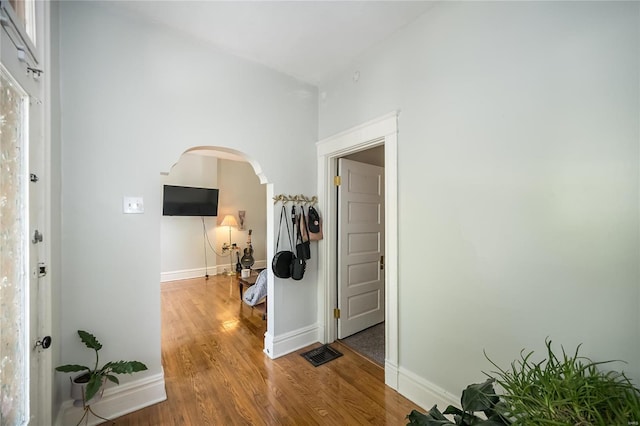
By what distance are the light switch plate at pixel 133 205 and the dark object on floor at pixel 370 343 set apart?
2.35 metres

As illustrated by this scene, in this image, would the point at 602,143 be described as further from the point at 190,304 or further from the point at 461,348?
the point at 190,304

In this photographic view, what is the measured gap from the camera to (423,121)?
1.89 m

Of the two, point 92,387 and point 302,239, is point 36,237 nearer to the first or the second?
point 92,387

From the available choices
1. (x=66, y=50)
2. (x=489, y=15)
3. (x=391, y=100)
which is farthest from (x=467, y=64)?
(x=66, y=50)

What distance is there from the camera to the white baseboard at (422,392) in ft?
5.69

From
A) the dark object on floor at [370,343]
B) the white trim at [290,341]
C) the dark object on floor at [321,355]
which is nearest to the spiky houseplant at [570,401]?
the dark object on floor at [370,343]

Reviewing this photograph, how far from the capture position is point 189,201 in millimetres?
5363

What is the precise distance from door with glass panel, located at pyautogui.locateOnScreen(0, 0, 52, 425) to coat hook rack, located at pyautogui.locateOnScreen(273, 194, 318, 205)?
63.0 inches

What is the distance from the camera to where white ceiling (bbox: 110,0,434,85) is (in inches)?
71.0

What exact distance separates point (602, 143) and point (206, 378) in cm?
302

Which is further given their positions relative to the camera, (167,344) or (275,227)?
(167,344)

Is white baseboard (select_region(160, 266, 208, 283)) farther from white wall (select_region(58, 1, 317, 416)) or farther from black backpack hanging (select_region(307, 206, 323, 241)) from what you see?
black backpack hanging (select_region(307, 206, 323, 241))

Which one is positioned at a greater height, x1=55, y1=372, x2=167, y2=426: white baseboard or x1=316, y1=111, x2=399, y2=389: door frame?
x1=316, y1=111, x2=399, y2=389: door frame

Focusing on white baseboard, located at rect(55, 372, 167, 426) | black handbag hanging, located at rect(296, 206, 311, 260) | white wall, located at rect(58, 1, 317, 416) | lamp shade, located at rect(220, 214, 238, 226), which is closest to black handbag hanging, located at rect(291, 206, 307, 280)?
black handbag hanging, located at rect(296, 206, 311, 260)
